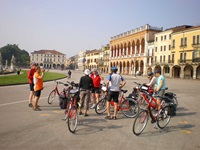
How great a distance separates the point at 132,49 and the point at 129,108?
6510 centimetres

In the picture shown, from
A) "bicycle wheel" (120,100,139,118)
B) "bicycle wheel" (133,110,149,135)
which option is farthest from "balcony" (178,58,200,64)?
"bicycle wheel" (133,110,149,135)

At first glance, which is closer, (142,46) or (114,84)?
(114,84)

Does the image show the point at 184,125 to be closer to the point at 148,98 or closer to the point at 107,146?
the point at 148,98

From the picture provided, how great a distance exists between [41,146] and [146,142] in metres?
2.64

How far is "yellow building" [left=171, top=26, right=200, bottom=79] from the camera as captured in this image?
148 feet

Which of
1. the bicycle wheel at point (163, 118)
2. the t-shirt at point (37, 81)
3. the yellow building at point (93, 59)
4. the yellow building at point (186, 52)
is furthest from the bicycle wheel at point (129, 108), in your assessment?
the yellow building at point (93, 59)

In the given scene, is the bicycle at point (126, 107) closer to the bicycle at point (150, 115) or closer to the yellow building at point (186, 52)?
the bicycle at point (150, 115)

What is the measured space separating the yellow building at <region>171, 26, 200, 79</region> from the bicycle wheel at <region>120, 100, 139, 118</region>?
41273 mm

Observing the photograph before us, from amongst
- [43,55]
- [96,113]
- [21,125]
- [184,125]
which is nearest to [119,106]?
[96,113]

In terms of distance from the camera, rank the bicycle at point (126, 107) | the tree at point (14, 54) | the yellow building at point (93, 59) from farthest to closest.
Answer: the tree at point (14, 54), the yellow building at point (93, 59), the bicycle at point (126, 107)

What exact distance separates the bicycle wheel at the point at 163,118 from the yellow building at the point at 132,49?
56307mm

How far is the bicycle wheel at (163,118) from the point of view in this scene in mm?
6477

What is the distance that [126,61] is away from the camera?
2960 inches

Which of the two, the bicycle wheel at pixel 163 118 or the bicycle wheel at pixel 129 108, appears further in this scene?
the bicycle wheel at pixel 129 108
